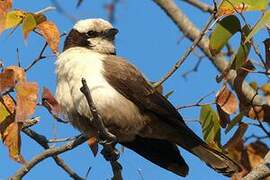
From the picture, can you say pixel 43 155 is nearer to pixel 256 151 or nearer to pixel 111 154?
pixel 111 154

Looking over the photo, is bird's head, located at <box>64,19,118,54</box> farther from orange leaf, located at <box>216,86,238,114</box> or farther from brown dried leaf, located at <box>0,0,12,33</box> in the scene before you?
brown dried leaf, located at <box>0,0,12,33</box>

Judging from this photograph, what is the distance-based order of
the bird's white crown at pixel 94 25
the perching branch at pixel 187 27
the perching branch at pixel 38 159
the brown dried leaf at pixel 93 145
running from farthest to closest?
the perching branch at pixel 187 27
the bird's white crown at pixel 94 25
the brown dried leaf at pixel 93 145
the perching branch at pixel 38 159

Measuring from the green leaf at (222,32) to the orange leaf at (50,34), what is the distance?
83 cm

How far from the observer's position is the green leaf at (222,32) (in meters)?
3.51

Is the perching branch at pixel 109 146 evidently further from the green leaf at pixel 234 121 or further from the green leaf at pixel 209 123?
the green leaf at pixel 234 121

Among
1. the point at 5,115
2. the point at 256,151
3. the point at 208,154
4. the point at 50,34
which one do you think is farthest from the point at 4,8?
the point at 256,151

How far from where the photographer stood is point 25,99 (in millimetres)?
3174

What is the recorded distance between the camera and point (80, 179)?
377cm

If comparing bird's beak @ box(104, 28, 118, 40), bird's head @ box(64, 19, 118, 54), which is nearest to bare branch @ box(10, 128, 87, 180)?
bird's head @ box(64, 19, 118, 54)

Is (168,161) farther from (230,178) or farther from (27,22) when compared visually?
(27,22)

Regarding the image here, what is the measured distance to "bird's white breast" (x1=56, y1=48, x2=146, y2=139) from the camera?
4.21m

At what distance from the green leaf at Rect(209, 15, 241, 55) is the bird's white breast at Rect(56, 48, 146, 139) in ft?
3.20

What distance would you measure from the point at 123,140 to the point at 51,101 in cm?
93

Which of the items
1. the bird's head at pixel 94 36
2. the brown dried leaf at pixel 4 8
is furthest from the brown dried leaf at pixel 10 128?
the bird's head at pixel 94 36
